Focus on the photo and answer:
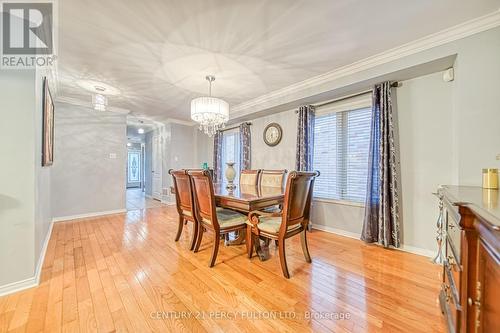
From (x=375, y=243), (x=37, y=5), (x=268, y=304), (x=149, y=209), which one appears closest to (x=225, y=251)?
(x=268, y=304)

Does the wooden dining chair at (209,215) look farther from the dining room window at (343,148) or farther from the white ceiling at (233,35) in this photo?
the dining room window at (343,148)

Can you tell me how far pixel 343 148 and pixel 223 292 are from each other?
2660mm

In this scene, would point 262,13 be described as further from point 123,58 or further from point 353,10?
point 123,58

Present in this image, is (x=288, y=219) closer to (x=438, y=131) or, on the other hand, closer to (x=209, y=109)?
(x=209, y=109)

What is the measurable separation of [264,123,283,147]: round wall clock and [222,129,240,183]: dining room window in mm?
1093

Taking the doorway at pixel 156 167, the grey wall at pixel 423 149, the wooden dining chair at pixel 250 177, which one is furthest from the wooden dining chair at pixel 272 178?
the doorway at pixel 156 167

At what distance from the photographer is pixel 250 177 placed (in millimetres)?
3465

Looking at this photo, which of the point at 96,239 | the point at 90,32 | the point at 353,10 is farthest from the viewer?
the point at 96,239

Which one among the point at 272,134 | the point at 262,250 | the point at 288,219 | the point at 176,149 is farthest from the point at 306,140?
the point at 176,149

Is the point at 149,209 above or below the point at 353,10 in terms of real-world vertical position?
below

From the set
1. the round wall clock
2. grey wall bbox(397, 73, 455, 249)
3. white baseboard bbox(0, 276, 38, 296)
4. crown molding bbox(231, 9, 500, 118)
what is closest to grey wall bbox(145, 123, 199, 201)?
the round wall clock

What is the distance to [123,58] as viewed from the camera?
241 centimetres

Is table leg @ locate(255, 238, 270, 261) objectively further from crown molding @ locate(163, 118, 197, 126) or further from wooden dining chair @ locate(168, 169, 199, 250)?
crown molding @ locate(163, 118, 197, 126)

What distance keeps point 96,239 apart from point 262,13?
359cm
